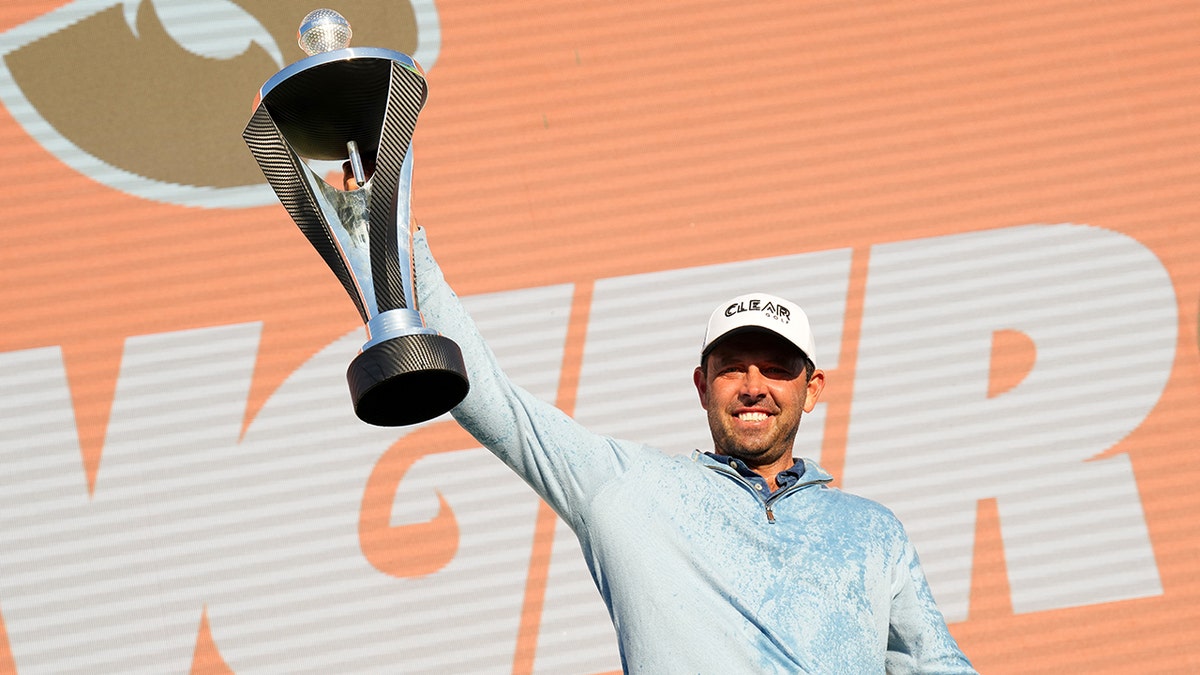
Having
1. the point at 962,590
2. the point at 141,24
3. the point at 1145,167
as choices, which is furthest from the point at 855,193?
the point at 141,24

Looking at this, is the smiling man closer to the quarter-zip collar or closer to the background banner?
the quarter-zip collar

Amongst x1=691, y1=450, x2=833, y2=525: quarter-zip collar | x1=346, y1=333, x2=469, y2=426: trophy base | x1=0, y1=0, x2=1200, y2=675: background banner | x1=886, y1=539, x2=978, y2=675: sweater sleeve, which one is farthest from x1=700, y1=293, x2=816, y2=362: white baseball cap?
x1=0, y1=0, x2=1200, y2=675: background banner

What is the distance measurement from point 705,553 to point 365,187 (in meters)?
0.59

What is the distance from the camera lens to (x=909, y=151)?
3176 millimetres

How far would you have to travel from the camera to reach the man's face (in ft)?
5.17

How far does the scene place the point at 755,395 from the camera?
160 centimetres

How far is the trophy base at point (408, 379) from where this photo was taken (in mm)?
1300

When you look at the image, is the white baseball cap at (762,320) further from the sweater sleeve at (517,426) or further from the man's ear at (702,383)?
the sweater sleeve at (517,426)

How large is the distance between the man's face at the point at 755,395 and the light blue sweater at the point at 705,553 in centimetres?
5

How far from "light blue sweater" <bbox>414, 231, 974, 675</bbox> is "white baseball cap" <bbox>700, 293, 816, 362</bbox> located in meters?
0.18

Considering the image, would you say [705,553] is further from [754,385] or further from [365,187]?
[365,187]

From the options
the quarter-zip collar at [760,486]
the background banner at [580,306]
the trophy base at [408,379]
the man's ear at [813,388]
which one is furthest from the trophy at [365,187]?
the background banner at [580,306]

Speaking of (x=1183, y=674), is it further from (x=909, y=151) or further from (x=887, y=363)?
(x=909, y=151)

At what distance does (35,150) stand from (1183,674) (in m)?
3.04
